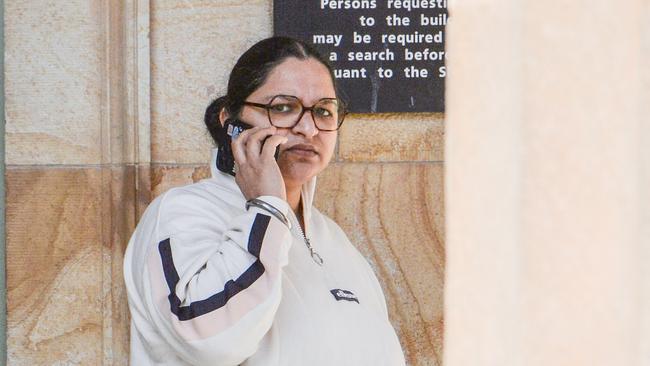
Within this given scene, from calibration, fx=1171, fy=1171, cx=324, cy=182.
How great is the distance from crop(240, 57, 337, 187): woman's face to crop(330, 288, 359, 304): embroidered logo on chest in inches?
13.3

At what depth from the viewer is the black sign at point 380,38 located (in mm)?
4574

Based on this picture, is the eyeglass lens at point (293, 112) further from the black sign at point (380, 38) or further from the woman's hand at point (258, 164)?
the black sign at point (380, 38)

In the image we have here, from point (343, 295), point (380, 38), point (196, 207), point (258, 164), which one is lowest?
point (343, 295)

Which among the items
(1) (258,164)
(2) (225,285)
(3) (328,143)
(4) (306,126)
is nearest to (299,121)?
→ (4) (306,126)

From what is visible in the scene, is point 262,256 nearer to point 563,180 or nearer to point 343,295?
point 343,295

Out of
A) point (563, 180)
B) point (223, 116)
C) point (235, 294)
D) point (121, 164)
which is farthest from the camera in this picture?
point (121, 164)

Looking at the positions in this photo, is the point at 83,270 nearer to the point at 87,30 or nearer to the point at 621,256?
the point at 87,30

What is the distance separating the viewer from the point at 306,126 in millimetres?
3230

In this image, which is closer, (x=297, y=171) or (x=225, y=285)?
(x=225, y=285)

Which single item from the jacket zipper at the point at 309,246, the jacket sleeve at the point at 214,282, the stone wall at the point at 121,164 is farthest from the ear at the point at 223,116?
the stone wall at the point at 121,164

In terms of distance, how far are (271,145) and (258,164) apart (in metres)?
0.06

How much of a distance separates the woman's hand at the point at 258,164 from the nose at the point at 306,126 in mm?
87

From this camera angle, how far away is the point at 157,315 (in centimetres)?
285

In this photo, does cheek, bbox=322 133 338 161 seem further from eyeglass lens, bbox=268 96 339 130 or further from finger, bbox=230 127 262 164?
finger, bbox=230 127 262 164
